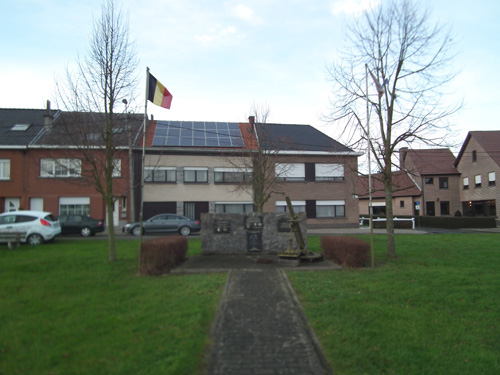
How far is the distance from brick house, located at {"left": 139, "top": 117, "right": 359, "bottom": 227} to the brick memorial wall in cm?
1306

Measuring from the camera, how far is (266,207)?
29234mm

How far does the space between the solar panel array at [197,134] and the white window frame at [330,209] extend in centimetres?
838

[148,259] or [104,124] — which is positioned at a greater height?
[104,124]

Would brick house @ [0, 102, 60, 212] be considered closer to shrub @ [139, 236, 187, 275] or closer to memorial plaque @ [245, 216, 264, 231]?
memorial plaque @ [245, 216, 264, 231]

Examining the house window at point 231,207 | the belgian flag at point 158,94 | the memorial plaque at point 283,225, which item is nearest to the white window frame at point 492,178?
the house window at point 231,207

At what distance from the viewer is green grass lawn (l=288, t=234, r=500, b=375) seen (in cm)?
465

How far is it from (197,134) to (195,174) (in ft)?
11.0

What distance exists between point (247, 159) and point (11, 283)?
17.7 metres

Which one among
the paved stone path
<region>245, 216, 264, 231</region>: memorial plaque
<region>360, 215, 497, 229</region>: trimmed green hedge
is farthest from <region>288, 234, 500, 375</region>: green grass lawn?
<region>360, 215, 497, 229</region>: trimmed green hedge

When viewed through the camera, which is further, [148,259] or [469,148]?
[469,148]

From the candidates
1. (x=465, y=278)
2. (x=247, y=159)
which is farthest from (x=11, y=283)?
(x=247, y=159)

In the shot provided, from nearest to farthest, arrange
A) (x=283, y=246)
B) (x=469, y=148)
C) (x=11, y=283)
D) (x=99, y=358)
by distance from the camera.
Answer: (x=99, y=358) < (x=11, y=283) < (x=283, y=246) < (x=469, y=148)

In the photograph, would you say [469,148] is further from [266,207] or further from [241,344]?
[241,344]

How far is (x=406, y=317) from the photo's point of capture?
5.96 m
